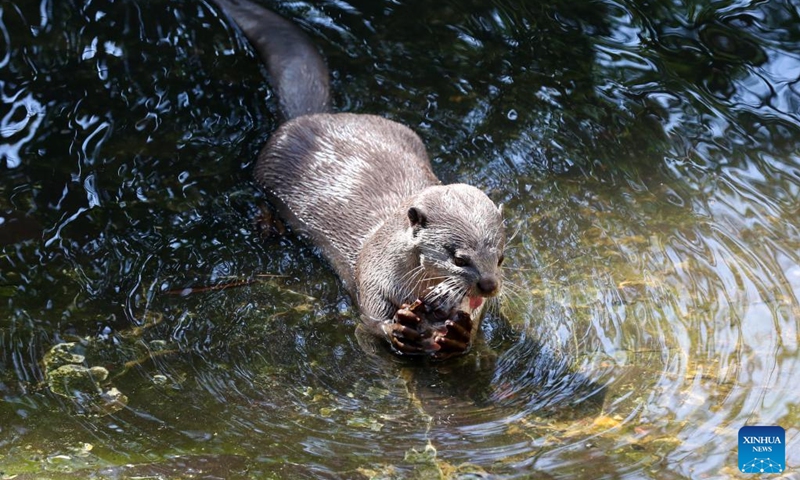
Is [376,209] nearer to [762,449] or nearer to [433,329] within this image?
[433,329]

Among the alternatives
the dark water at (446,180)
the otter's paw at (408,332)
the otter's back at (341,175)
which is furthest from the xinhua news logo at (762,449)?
the otter's back at (341,175)

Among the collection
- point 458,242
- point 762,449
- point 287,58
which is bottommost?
point 762,449

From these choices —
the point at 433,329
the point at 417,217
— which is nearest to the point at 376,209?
the point at 417,217

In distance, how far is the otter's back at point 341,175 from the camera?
399cm

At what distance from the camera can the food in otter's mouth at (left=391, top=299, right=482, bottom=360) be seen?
11.0 feet

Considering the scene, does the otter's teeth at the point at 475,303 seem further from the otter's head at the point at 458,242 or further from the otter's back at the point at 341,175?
the otter's back at the point at 341,175

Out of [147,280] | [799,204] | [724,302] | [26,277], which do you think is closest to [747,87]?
[799,204]

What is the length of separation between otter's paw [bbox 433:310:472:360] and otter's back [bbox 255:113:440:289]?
2.10 ft

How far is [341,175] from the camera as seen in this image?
4145mm

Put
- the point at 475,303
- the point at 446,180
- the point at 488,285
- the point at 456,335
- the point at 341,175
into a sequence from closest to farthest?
the point at 488,285 < the point at 456,335 < the point at 475,303 < the point at 341,175 < the point at 446,180

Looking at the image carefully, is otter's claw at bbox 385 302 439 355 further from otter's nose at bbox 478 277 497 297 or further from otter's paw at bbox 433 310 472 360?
otter's nose at bbox 478 277 497 297

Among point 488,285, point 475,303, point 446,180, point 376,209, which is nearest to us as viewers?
point 488,285

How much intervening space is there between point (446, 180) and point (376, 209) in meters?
0.59

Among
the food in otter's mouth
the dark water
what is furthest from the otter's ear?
the dark water
